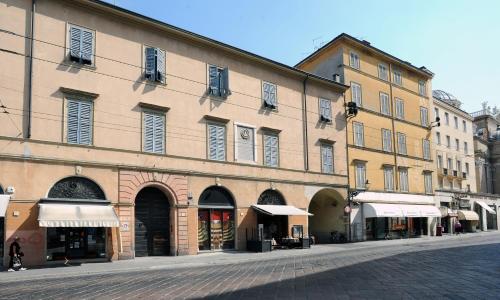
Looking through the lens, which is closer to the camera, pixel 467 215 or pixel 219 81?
pixel 219 81

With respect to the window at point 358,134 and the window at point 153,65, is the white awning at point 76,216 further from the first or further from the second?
the window at point 358,134

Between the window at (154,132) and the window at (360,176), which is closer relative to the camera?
the window at (154,132)

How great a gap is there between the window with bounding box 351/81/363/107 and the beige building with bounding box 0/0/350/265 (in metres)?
6.22

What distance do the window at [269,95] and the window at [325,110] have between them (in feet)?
16.0

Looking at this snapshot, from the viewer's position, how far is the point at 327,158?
34.6m

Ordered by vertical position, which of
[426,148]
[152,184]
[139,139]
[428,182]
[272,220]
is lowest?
[272,220]

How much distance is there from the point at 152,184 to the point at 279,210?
8448mm

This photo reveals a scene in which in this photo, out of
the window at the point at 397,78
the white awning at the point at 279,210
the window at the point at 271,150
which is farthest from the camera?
the window at the point at 397,78

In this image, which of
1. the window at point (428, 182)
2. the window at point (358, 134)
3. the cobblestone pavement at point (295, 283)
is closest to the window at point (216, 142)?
the cobblestone pavement at point (295, 283)

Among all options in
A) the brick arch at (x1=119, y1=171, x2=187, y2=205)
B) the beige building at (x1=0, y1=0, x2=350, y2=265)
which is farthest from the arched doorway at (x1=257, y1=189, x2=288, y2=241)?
the brick arch at (x1=119, y1=171, x2=187, y2=205)

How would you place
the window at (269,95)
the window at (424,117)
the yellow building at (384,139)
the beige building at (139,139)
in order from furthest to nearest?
1. the window at (424,117)
2. the yellow building at (384,139)
3. the window at (269,95)
4. the beige building at (139,139)

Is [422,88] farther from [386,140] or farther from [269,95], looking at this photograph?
[269,95]

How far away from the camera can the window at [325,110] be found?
1364 inches

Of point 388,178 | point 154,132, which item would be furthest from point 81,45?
point 388,178
